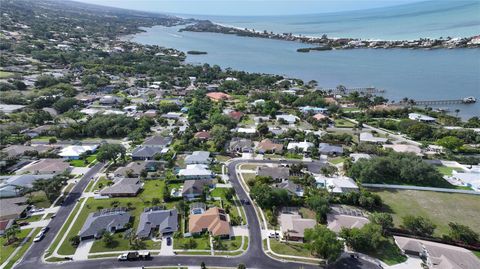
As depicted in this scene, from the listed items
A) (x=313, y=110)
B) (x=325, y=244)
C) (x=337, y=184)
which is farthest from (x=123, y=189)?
(x=313, y=110)

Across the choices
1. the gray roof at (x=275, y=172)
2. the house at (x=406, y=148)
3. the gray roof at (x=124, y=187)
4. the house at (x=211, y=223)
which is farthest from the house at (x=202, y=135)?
the house at (x=406, y=148)

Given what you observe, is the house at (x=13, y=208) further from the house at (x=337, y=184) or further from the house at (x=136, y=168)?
the house at (x=337, y=184)

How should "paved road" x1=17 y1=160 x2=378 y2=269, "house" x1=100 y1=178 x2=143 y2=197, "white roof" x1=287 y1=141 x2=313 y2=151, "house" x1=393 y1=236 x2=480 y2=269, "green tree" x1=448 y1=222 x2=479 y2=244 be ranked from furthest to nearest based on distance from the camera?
"white roof" x1=287 y1=141 x2=313 y2=151
"house" x1=100 y1=178 x2=143 y2=197
"green tree" x1=448 y1=222 x2=479 y2=244
"paved road" x1=17 y1=160 x2=378 y2=269
"house" x1=393 y1=236 x2=480 y2=269

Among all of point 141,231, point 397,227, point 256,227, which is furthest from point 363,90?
point 141,231

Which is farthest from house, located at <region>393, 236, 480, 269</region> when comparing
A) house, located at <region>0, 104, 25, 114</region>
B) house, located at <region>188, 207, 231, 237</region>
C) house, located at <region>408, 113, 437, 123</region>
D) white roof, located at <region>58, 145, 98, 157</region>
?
house, located at <region>0, 104, 25, 114</region>

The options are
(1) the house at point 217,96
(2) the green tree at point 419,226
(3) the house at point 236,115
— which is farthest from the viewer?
(1) the house at point 217,96

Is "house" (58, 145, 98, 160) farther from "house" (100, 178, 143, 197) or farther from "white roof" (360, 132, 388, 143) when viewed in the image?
"white roof" (360, 132, 388, 143)
